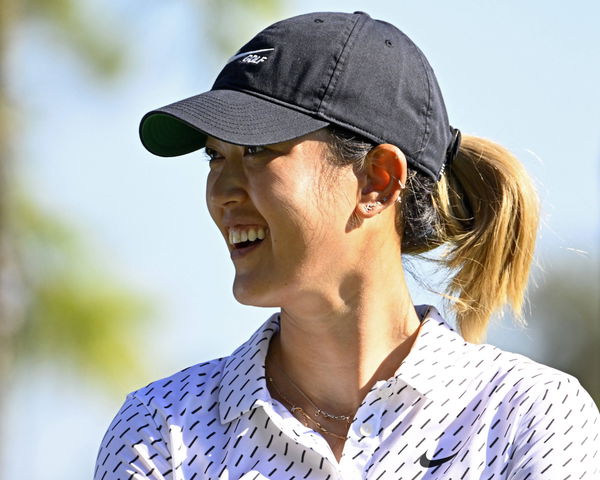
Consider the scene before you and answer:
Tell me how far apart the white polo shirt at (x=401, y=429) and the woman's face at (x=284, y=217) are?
0.76ft

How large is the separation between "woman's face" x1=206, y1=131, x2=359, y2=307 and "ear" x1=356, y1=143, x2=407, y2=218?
39mm

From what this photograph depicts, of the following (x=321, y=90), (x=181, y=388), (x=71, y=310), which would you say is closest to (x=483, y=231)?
(x=321, y=90)

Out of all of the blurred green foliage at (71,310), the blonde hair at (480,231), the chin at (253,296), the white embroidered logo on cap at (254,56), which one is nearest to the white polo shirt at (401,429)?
the chin at (253,296)

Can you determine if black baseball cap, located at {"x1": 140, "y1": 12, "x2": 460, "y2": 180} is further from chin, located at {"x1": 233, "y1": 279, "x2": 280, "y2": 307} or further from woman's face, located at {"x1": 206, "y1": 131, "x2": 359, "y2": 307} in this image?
chin, located at {"x1": 233, "y1": 279, "x2": 280, "y2": 307}

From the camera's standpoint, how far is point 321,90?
271 cm

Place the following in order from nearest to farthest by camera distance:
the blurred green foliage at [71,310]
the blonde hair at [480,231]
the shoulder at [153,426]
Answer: the shoulder at [153,426]
the blonde hair at [480,231]
the blurred green foliage at [71,310]

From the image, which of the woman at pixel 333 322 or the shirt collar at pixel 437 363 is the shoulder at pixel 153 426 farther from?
the shirt collar at pixel 437 363

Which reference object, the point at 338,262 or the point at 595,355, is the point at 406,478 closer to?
the point at 338,262

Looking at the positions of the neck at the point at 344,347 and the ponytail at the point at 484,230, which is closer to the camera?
the neck at the point at 344,347

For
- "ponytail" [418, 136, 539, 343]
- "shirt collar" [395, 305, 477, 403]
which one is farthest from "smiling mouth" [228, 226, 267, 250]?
"ponytail" [418, 136, 539, 343]

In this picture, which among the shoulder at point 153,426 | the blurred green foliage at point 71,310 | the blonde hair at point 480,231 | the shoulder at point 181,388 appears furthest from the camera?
the blurred green foliage at point 71,310

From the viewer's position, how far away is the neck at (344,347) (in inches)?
108

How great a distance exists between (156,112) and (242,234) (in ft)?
1.05

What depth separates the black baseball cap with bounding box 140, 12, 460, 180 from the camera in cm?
268
